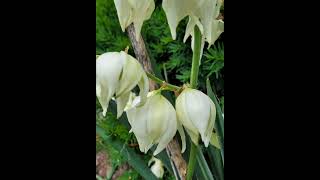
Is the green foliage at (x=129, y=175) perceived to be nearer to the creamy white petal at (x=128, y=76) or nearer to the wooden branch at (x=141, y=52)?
the wooden branch at (x=141, y=52)

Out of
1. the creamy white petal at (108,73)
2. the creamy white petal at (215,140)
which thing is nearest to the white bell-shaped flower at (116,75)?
the creamy white petal at (108,73)

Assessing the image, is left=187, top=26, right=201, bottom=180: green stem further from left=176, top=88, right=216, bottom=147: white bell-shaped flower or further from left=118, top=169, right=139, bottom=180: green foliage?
left=118, top=169, right=139, bottom=180: green foliage

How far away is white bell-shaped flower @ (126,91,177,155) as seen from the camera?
54 centimetres

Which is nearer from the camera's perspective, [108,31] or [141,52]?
[141,52]

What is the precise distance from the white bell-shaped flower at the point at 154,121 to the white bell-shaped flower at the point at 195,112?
1 centimetres

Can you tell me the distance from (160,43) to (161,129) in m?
0.31

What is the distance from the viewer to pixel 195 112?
535mm

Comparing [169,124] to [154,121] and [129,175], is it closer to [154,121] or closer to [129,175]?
[154,121]

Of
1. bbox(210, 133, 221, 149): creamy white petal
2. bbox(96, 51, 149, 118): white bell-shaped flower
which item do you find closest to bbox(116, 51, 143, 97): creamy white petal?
bbox(96, 51, 149, 118): white bell-shaped flower

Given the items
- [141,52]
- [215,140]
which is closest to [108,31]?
[141,52]

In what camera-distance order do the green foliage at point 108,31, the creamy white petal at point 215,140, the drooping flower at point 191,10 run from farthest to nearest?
the green foliage at point 108,31
the creamy white petal at point 215,140
the drooping flower at point 191,10

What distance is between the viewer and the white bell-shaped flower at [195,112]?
54cm

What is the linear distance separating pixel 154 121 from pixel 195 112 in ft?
0.14
